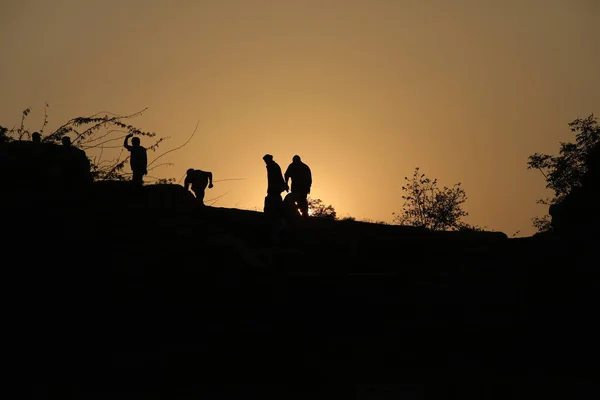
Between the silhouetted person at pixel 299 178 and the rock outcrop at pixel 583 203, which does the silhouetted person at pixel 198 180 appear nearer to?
the silhouetted person at pixel 299 178

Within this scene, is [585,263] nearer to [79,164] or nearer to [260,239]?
[260,239]

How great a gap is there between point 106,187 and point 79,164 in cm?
81

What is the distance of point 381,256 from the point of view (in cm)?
1423

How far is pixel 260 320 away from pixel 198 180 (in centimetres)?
792

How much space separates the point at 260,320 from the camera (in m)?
9.16

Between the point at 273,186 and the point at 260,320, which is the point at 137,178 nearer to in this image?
the point at 273,186

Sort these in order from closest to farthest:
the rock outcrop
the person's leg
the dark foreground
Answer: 1. the dark foreground
2. the person's leg
3. the rock outcrop

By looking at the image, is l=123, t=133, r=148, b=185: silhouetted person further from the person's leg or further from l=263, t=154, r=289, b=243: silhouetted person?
l=263, t=154, r=289, b=243: silhouetted person

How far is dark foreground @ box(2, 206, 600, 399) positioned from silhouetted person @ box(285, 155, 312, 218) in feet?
17.2

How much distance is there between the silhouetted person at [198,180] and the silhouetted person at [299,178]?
7.02 ft

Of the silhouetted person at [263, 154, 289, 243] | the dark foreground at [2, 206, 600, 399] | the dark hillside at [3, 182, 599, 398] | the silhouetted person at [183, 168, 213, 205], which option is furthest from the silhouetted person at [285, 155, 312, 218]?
the dark foreground at [2, 206, 600, 399]

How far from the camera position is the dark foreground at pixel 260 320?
807 cm

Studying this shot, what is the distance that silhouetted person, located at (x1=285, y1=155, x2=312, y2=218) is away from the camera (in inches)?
622

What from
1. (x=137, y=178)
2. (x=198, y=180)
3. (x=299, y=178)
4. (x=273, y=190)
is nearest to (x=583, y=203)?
(x=299, y=178)
